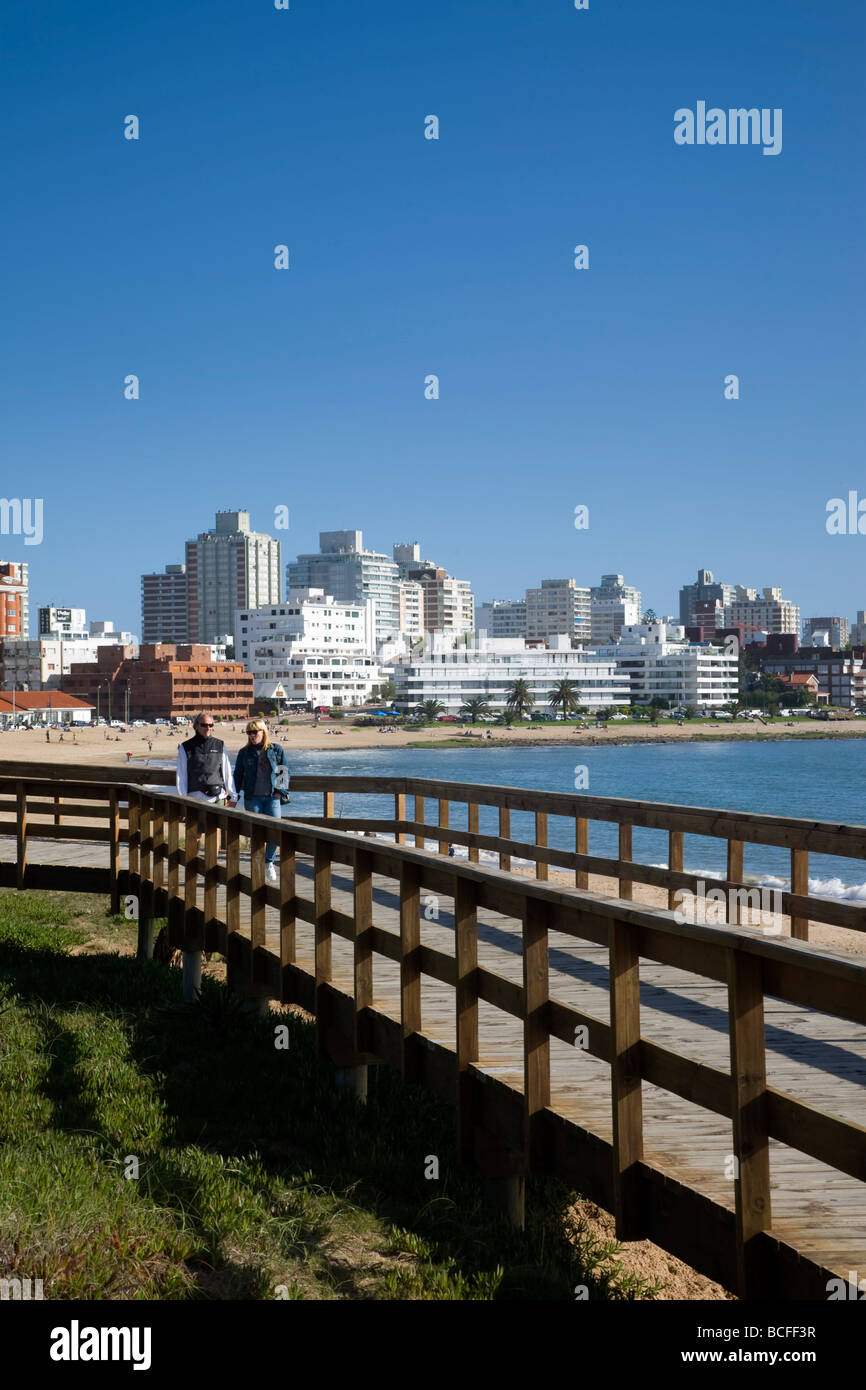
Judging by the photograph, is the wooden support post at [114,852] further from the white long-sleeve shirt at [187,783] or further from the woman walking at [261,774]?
the woman walking at [261,774]

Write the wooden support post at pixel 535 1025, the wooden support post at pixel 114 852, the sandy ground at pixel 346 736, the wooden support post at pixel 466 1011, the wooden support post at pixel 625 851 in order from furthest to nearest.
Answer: the sandy ground at pixel 346 736, the wooden support post at pixel 114 852, the wooden support post at pixel 625 851, the wooden support post at pixel 466 1011, the wooden support post at pixel 535 1025

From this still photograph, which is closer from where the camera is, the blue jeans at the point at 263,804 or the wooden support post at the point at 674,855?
the wooden support post at the point at 674,855

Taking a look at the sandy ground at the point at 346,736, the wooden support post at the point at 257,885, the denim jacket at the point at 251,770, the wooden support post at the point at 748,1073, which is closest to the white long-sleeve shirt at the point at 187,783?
the denim jacket at the point at 251,770

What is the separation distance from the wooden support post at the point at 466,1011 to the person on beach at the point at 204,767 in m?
8.01

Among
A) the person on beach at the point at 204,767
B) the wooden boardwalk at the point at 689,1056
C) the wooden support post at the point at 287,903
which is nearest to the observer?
the wooden boardwalk at the point at 689,1056

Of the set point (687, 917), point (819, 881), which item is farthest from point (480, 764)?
point (687, 917)

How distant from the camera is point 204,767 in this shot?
1430 centimetres

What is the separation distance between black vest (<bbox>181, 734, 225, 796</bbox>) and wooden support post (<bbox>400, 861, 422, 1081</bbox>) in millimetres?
7392

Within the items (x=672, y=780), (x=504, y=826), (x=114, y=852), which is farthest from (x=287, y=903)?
(x=672, y=780)

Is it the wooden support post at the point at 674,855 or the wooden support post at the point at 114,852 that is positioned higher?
the wooden support post at the point at 674,855

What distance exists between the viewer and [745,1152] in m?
4.27

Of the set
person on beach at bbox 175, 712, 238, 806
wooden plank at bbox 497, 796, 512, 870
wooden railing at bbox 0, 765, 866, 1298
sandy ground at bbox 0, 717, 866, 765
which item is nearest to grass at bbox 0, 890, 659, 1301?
wooden railing at bbox 0, 765, 866, 1298

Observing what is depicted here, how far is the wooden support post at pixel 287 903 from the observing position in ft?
29.7
